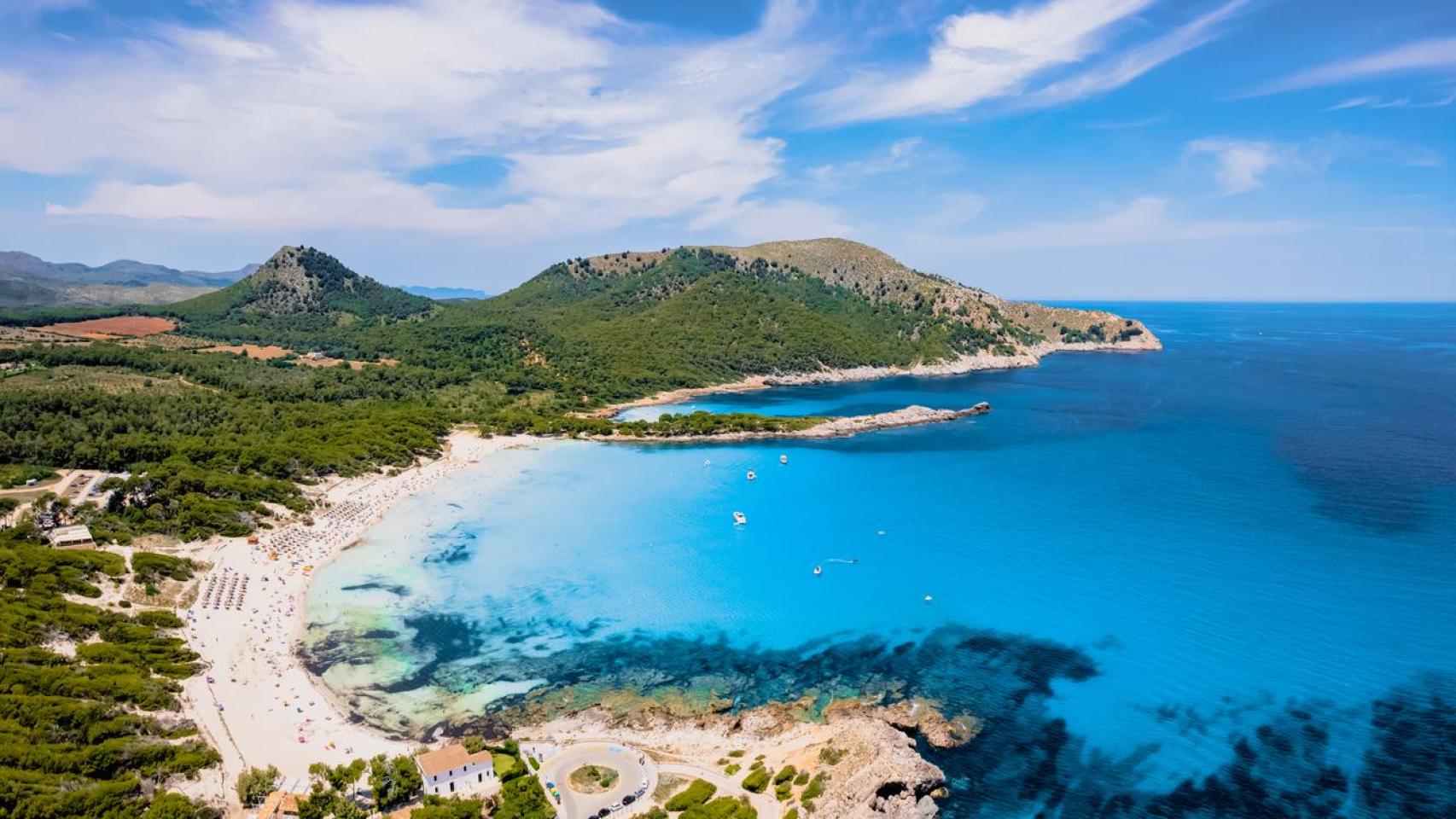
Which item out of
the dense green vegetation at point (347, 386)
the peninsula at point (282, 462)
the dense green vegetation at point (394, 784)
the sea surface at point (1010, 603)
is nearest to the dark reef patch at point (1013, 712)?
the sea surface at point (1010, 603)

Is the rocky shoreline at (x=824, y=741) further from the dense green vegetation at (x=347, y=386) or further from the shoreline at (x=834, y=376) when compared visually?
the shoreline at (x=834, y=376)

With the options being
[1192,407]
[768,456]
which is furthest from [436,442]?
[1192,407]

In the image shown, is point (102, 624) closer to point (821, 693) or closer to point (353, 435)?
point (821, 693)

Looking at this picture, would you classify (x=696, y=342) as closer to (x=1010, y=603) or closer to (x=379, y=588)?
(x=379, y=588)

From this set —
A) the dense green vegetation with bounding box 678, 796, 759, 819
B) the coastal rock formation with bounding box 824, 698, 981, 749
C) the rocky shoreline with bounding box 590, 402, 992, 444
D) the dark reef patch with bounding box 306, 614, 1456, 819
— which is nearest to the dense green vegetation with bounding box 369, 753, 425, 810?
the dark reef patch with bounding box 306, 614, 1456, 819

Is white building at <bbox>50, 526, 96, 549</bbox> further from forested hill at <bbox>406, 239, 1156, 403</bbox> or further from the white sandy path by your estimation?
Result: forested hill at <bbox>406, 239, 1156, 403</bbox>

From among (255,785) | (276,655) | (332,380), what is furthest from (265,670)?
(332,380)
